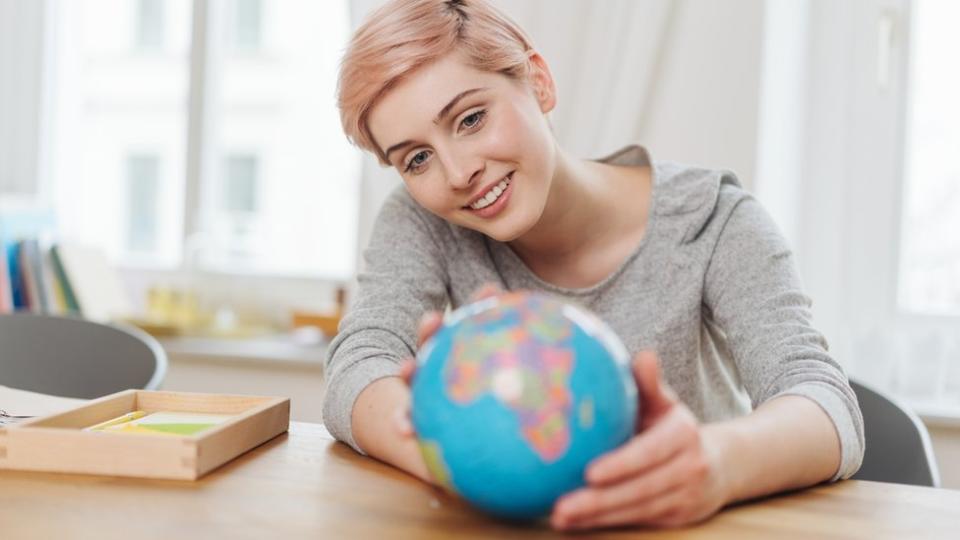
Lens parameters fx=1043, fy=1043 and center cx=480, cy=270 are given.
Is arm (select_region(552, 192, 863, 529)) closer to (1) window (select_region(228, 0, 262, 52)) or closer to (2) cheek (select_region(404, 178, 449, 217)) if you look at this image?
(2) cheek (select_region(404, 178, 449, 217))

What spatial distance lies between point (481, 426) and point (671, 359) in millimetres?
781

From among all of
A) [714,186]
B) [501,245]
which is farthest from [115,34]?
[714,186]

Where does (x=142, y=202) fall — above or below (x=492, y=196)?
below

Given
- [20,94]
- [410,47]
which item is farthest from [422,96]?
[20,94]

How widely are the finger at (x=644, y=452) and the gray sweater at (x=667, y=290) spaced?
433mm

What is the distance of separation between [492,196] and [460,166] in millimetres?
78

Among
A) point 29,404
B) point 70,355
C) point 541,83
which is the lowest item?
point 70,355

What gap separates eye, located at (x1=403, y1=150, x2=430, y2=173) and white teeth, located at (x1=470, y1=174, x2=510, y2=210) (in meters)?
0.08

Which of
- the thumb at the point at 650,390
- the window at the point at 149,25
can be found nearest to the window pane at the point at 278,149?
the window at the point at 149,25

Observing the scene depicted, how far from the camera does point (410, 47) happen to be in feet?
4.04

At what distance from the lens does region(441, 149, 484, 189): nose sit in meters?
1.25

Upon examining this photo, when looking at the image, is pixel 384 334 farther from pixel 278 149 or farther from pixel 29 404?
pixel 278 149

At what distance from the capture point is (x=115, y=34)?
125 inches

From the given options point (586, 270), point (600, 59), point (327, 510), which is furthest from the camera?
point (600, 59)
